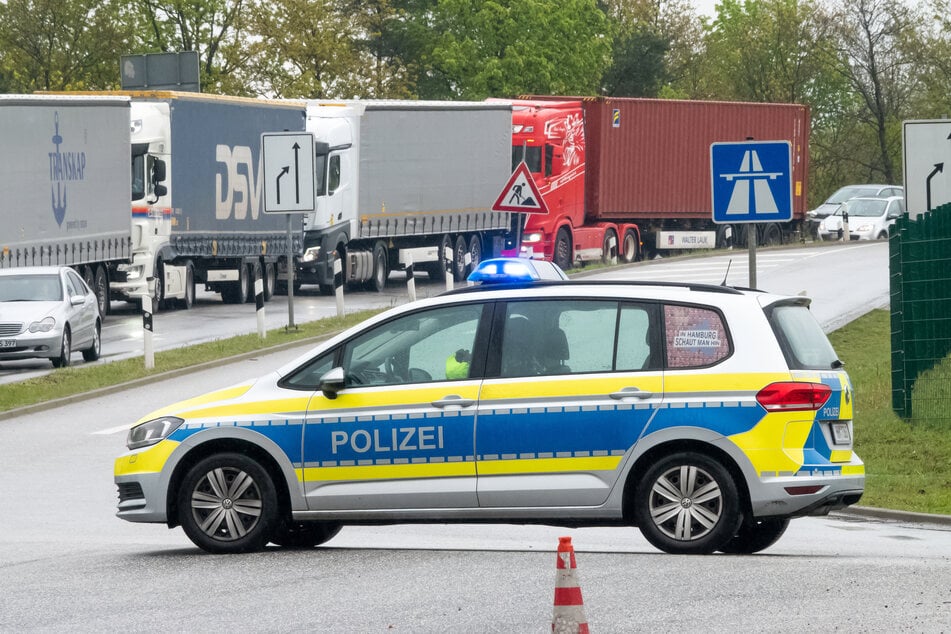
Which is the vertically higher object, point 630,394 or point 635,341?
point 635,341

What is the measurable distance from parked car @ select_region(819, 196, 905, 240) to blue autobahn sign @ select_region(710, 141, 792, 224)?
37.8 meters

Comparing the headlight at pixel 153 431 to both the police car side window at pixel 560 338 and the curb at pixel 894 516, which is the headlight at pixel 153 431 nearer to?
the police car side window at pixel 560 338

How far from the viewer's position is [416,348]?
32.7 ft

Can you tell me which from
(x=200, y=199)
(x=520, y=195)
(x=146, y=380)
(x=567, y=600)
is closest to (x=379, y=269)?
(x=200, y=199)

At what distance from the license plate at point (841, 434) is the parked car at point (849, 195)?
4434cm

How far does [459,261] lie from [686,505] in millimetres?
32743

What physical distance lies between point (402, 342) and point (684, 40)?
84813 mm

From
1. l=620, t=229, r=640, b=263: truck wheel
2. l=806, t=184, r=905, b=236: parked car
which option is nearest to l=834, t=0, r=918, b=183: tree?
l=806, t=184, r=905, b=236: parked car

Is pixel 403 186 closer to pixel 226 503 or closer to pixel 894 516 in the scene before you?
pixel 894 516

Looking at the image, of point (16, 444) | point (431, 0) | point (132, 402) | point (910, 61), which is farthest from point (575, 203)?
point (431, 0)

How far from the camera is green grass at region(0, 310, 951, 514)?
13.7 m

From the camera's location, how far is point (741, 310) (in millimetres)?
9648

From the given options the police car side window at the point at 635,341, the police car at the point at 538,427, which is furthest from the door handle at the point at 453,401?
the police car side window at the point at 635,341

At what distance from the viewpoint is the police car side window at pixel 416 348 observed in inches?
388
